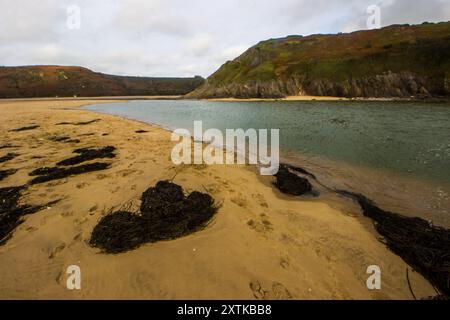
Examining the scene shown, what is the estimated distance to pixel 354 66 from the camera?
51000mm

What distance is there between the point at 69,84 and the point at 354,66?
125 m

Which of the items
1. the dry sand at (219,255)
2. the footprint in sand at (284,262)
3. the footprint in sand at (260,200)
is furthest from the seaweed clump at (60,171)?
the footprint in sand at (284,262)

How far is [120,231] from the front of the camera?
14.2ft

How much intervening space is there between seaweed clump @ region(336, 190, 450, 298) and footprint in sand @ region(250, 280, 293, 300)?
2305 mm

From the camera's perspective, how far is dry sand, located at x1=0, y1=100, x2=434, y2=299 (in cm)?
314

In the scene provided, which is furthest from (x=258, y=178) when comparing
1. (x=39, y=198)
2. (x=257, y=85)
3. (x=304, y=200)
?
(x=257, y=85)

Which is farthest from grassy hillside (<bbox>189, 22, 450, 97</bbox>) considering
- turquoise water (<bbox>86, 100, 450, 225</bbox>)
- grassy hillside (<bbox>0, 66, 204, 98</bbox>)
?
grassy hillside (<bbox>0, 66, 204, 98</bbox>)

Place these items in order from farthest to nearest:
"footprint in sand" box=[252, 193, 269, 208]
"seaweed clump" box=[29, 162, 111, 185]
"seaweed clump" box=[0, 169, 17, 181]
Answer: "seaweed clump" box=[0, 169, 17, 181] → "seaweed clump" box=[29, 162, 111, 185] → "footprint in sand" box=[252, 193, 269, 208]

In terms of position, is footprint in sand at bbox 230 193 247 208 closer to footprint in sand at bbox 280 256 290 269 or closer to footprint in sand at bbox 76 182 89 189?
footprint in sand at bbox 280 256 290 269

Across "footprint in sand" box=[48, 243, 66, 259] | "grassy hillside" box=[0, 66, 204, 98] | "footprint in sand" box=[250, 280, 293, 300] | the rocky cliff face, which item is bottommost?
"footprint in sand" box=[250, 280, 293, 300]

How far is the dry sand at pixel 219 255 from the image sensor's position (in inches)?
124

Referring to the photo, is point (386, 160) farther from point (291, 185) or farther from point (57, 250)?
point (57, 250)

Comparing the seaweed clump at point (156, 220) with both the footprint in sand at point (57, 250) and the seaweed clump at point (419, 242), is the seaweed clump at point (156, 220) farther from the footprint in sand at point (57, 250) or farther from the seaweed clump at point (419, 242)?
the seaweed clump at point (419, 242)

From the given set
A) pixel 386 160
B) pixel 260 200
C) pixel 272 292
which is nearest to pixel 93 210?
pixel 260 200
